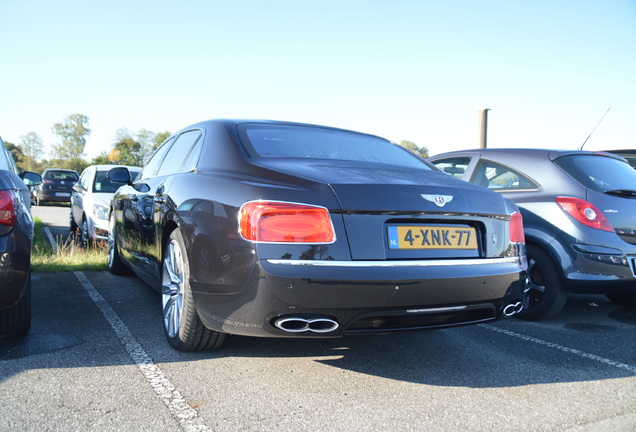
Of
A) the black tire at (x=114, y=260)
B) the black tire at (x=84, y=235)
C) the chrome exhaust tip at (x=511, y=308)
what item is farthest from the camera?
the black tire at (x=84, y=235)

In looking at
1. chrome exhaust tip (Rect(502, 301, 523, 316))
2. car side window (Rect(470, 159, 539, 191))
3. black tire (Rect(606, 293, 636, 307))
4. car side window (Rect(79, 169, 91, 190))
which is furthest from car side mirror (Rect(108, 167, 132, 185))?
car side window (Rect(79, 169, 91, 190))

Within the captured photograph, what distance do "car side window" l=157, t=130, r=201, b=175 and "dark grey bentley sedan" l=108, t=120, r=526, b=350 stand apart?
1.59 feet

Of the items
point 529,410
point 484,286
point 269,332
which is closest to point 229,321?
point 269,332

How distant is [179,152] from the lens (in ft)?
13.5

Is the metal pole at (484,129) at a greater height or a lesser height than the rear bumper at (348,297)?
greater

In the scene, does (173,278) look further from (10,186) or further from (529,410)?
(529,410)

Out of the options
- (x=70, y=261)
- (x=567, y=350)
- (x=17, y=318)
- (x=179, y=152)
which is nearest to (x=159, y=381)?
(x=17, y=318)

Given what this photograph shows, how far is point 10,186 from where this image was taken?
3.11m

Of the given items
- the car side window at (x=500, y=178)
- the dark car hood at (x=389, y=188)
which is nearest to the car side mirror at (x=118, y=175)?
the dark car hood at (x=389, y=188)

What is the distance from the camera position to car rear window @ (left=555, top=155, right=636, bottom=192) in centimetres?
437

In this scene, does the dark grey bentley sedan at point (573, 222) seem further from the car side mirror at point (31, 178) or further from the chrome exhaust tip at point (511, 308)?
the car side mirror at point (31, 178)

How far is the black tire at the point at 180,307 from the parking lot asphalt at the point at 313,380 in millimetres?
97

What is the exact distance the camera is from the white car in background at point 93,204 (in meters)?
8.07

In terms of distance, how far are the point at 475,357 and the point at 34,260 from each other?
17.5 ft
